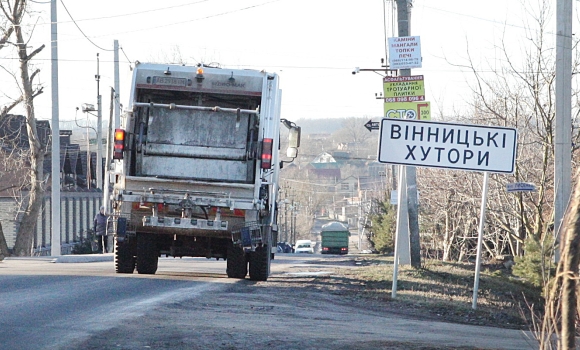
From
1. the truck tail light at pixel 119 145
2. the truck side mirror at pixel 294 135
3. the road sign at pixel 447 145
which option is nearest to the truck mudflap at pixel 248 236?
the truck side mirror at pixel 294 135

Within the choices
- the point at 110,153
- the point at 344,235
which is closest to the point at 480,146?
the point at 110,153

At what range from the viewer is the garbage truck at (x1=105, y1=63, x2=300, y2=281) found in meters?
14.0

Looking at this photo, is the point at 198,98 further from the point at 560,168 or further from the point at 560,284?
the point at 560,284

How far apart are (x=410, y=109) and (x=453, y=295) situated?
5978mm

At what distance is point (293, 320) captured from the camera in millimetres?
9492

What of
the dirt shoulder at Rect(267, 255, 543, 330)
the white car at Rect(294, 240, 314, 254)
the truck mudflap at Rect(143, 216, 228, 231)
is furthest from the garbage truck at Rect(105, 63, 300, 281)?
the white car at Rect(294, 240, 314, 254)

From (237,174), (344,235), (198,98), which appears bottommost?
(344,235)

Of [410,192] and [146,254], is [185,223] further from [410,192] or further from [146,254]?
[410,192]

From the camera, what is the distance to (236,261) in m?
15.6

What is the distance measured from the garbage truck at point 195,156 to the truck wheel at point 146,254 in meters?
0.64

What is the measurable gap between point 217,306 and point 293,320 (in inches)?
58.2

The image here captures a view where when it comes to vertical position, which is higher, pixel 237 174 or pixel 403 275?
pixel 237 174

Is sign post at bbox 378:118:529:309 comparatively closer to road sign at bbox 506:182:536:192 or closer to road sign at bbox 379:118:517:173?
road sign at bbox 379:118:517:173

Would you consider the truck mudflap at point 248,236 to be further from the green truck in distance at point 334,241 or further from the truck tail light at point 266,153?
the green truck in distance at point 334,241
